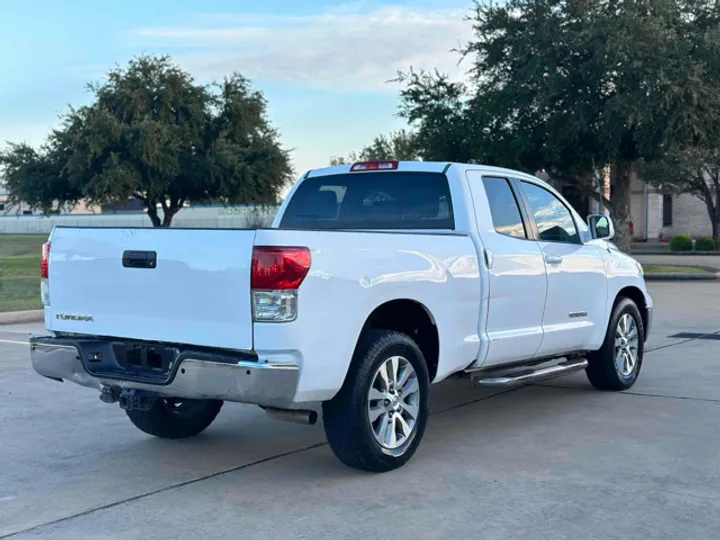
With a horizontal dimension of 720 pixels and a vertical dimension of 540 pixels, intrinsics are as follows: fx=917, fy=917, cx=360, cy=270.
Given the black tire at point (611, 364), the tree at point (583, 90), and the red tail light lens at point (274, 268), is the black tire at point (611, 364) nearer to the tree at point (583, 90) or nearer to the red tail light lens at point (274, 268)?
the red tail light lens at point (274, 268)

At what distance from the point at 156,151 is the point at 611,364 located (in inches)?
1166

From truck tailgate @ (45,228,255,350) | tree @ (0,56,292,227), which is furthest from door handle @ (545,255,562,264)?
tree @ (0,56,292,227)

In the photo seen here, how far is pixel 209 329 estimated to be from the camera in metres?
5.27

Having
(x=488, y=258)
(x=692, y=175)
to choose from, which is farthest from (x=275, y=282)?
(x=692, y=175)

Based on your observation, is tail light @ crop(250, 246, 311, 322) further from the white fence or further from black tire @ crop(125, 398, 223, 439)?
the white fence

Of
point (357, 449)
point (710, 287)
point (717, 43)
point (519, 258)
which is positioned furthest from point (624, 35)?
point (357, 449)

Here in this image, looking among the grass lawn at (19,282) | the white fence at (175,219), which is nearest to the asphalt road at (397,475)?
the grass lawn at (19,282)

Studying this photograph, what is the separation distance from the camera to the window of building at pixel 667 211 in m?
52.6

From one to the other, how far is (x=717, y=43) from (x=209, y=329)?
20912 mm

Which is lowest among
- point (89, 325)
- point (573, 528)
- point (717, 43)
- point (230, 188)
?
point (573, 528)

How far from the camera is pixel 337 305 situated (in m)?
5.36

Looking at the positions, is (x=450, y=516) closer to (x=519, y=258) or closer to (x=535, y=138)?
(x=519, y=258)

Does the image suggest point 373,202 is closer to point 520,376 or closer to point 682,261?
point 520,376

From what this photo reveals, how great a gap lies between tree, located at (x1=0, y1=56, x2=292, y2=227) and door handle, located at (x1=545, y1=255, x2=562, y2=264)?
2971 centimetres
